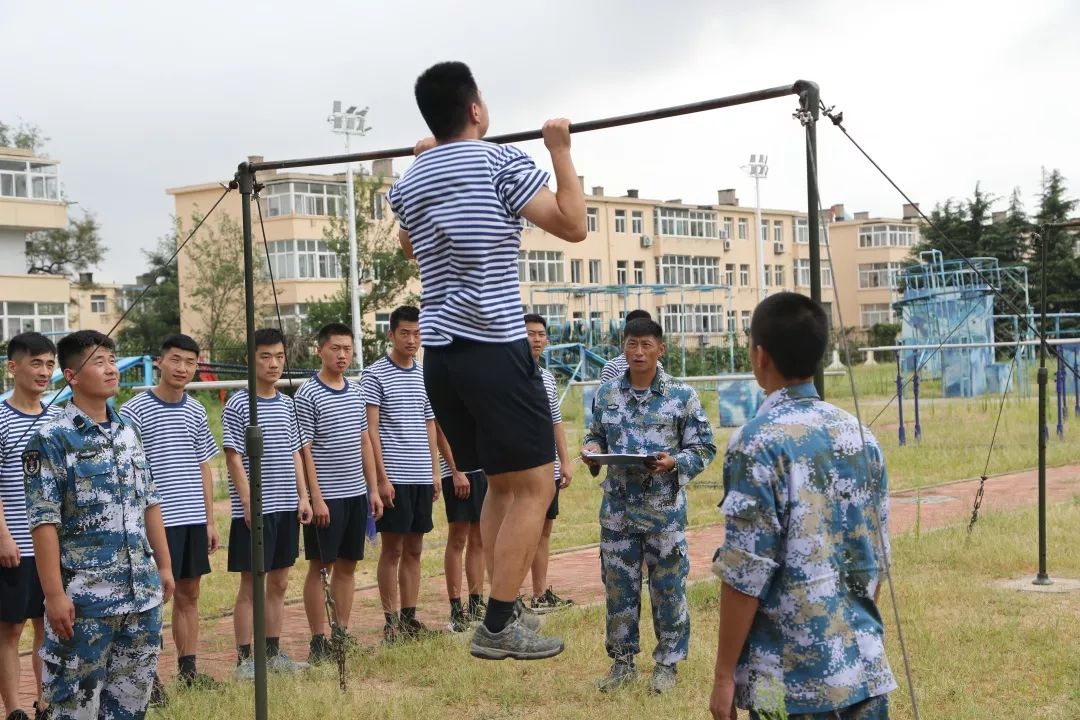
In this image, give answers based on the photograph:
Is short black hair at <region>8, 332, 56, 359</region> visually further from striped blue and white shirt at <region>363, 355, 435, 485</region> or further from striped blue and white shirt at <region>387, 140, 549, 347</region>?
striped blue and white shirt at <region>387, 140, 549, 347</region>

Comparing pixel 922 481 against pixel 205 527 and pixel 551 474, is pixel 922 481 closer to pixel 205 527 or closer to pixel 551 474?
pixel 205 527

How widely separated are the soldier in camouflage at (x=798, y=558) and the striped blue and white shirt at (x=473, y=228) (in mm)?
1144

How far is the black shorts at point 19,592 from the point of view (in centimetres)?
625

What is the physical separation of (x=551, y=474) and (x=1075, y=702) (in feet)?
10.9

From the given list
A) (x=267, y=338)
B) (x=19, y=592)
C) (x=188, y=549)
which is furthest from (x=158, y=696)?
(x=267, y=338)

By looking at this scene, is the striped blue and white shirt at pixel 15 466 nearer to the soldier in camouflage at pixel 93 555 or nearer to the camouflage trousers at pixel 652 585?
the soldier in camouflage at pixel 93 555

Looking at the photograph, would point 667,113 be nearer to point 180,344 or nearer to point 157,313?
point 180,344

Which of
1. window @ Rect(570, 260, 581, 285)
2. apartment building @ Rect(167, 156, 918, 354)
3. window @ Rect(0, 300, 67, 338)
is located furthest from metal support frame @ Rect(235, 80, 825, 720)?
window @ Rect(570, 260, 581, 285)

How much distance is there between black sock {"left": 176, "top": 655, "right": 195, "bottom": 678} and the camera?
23.4 feet

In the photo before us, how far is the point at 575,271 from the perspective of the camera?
242 feet

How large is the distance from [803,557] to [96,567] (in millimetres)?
2995

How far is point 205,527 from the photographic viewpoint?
716 cm

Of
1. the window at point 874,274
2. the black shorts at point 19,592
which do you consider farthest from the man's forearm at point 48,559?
the window at point 874,274

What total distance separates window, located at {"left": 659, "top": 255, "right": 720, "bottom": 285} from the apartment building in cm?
6
